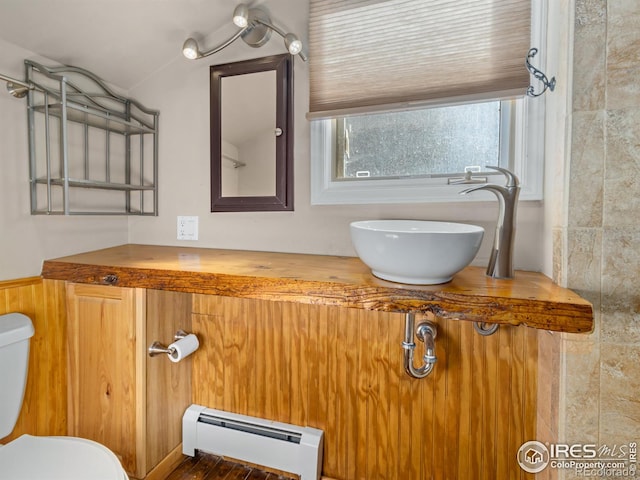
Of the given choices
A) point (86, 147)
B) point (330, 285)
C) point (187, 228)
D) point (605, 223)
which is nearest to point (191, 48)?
point (86, 147)

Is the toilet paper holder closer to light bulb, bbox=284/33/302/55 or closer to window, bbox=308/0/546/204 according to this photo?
window, bbox=308/0/546/204

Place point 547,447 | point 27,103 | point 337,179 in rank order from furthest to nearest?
point 337,179 < point 27,103 < point 547,447

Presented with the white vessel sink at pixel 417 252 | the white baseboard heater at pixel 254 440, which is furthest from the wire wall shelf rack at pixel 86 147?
the white vessel sink at pixel 417 252

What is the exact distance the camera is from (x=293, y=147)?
1.38m

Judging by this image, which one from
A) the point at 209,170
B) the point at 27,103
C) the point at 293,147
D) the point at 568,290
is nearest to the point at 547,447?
the point at 568,290

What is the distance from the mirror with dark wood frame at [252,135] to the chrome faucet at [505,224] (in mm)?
799

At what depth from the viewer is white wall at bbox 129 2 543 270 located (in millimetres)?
1188

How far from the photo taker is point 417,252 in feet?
2.59

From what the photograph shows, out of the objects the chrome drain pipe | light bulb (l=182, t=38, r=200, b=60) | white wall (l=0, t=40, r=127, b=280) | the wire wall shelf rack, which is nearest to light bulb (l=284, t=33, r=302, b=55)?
light bulb (l=182, t=38, r=200, b=60)

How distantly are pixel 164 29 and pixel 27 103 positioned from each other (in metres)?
0.62

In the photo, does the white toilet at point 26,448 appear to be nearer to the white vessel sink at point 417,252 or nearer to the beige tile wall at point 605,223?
the white vessel sink at point 417,252

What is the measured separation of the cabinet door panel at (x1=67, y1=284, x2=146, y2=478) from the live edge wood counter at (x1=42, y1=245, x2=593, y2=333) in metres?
0.16

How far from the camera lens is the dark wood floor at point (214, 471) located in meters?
1.37

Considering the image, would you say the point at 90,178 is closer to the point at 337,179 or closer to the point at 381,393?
the point at 337,179
